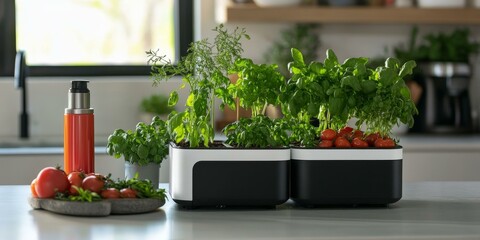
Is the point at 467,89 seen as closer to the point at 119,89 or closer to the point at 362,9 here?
the point at 362,9

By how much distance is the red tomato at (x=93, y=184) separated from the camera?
181 cm

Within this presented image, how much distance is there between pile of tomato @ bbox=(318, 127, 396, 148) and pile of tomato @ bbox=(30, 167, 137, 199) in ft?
1.35

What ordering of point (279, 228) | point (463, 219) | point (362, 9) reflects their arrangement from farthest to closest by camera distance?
1. point (362, 9)
2. point (463, 219)
3. point (279, 228)

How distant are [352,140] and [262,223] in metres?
0.31

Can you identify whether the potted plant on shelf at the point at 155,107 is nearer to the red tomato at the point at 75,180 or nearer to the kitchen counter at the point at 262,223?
the kitchen counter at the point at 262,223

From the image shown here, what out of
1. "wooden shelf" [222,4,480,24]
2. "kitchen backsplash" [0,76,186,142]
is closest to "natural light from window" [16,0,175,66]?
"kitchen backsplash" [0,76,186,142]

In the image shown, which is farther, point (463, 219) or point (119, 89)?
point (119, 89)

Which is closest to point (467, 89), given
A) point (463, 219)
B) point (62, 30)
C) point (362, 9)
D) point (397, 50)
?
point (397, 50)

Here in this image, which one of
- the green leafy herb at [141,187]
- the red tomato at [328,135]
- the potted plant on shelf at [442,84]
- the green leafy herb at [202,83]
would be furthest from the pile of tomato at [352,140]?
the potted plant on shelf at [442,84]

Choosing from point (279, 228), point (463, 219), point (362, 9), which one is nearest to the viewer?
point (279, 228)

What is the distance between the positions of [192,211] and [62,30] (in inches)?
106

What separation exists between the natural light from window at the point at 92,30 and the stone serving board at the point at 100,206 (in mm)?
2594

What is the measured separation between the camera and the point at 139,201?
181 cm

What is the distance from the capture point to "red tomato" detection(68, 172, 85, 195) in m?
1.82
